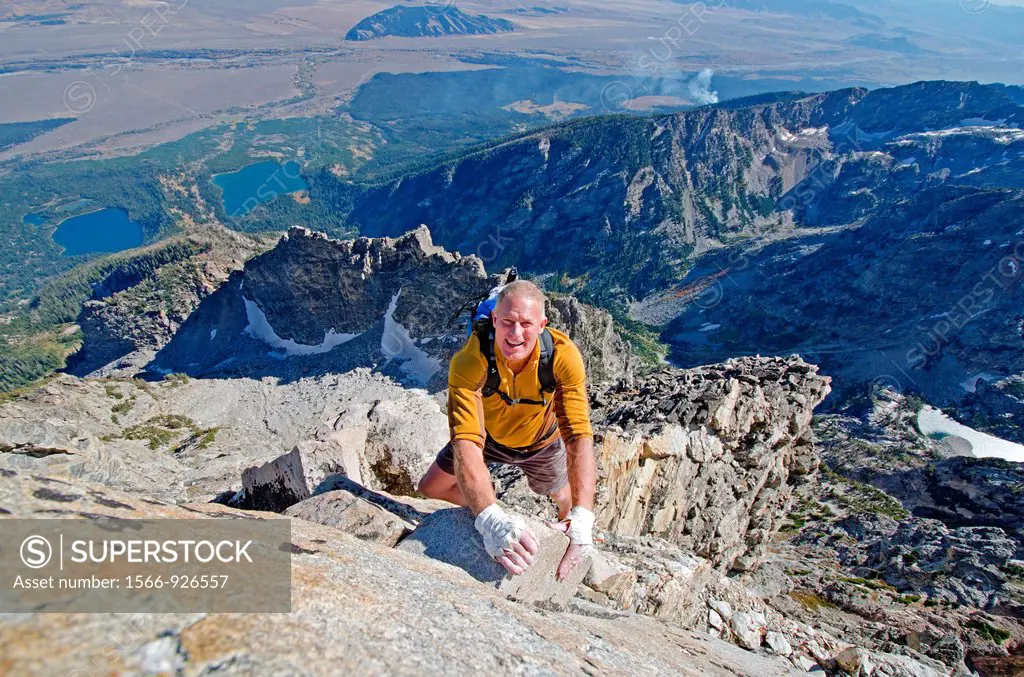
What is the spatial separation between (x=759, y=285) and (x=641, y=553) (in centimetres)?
19022

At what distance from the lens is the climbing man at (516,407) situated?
27.0 feet

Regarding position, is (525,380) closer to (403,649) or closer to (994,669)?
(403,649)

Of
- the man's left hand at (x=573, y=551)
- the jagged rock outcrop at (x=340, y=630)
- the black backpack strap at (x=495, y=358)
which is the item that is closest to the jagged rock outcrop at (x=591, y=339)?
the black backpack strap at (x=495, y=358)

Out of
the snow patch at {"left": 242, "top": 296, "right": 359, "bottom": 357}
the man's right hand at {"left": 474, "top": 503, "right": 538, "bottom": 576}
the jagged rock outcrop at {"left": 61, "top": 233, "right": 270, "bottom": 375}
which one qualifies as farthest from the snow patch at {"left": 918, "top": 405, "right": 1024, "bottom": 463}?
the jagged rock outcrop at {"left": 61, "top": 233, "right": 270, "bottom": 375}

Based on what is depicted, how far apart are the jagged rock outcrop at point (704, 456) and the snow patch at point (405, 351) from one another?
34896 mm

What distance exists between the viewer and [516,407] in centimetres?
982

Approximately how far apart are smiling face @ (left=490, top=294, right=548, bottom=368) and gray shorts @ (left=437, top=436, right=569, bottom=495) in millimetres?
2993

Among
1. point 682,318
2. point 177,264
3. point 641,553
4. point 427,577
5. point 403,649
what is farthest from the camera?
point 682,318

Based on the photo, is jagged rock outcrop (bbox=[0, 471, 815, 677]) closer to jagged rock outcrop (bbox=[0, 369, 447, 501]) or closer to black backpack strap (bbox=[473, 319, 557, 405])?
black backpack strap (bbox=[473, 319, 557, 405])

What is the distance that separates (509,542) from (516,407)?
103 inches

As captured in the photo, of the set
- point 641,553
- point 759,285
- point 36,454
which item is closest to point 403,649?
point 641,553

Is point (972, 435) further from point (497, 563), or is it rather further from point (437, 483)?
point (497, 563)

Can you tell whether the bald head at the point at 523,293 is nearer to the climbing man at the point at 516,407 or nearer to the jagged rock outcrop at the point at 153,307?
the climbing man at the point at 516,407

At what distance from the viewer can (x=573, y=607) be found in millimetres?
9109
